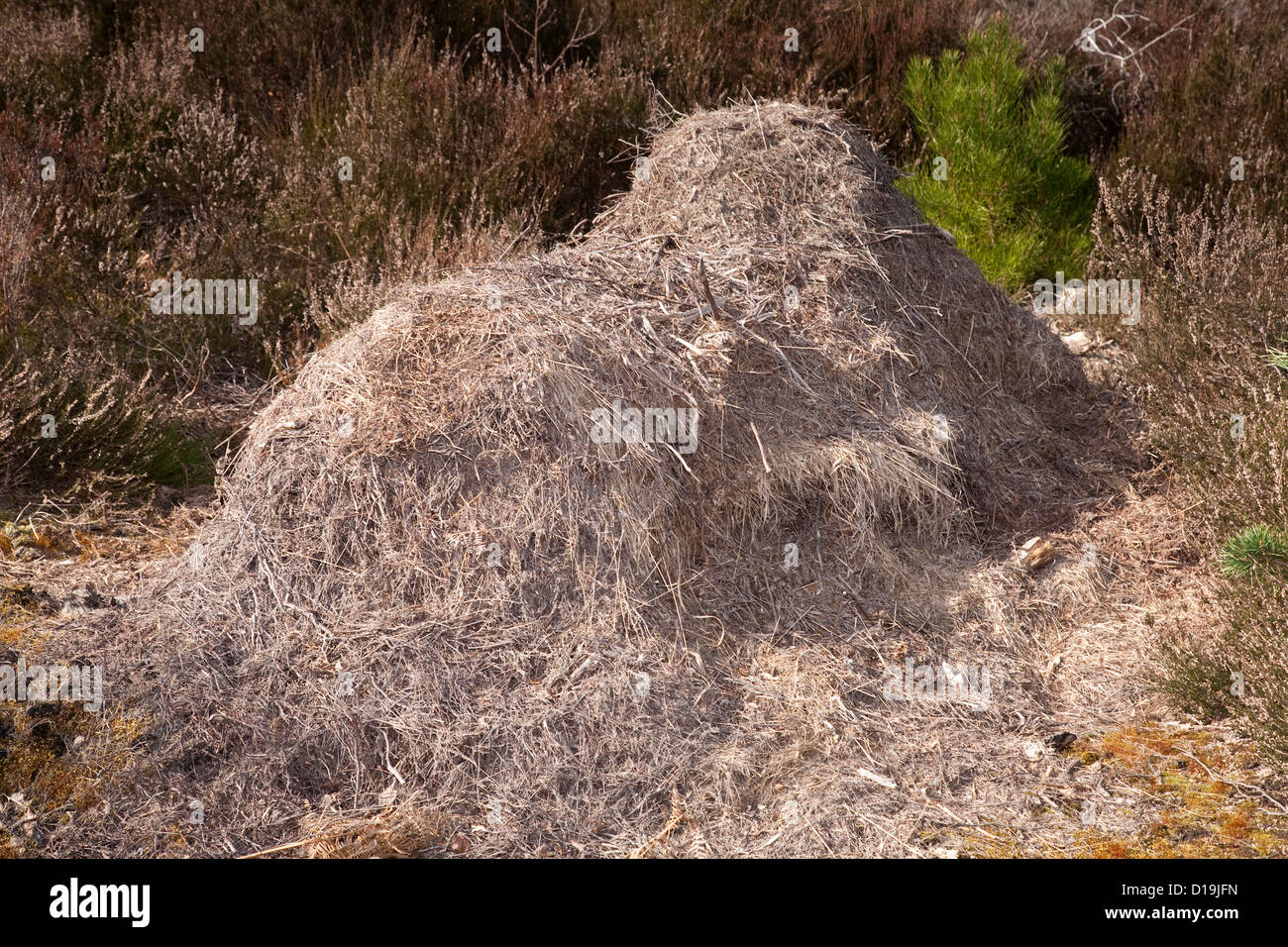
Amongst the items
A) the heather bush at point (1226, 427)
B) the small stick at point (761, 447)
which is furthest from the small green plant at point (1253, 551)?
the small stick at point (761, 447)

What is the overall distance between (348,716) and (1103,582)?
2.66 m

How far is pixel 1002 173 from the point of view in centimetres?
639

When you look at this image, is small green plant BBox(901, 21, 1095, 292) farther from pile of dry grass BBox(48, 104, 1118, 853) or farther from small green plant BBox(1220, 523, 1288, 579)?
small green plant BBox(1220, 523, 1288, 579)

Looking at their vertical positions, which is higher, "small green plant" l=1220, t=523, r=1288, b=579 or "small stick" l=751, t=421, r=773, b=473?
"small green plant" l=1220, t=523, r=1288, b=579

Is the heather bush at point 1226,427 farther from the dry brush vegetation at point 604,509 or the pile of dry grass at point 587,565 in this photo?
the pile of dry grass at point 587,565

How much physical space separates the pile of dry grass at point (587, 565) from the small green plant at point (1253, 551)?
81 cm

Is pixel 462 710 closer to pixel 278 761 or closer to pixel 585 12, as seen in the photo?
pixel 278 761

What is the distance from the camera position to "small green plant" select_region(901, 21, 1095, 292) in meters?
6.37

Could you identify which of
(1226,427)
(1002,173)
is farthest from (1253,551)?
(1002,173)

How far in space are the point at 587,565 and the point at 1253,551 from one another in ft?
6.16

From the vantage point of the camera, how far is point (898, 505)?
12.9ft

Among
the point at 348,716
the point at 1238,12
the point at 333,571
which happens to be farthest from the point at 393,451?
the point at 1238,12

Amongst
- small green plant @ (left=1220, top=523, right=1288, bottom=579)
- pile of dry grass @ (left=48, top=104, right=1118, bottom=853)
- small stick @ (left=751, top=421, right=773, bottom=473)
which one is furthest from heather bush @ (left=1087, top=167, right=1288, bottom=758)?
small stick @ (left=751, top=421, right=773, bottom=473)

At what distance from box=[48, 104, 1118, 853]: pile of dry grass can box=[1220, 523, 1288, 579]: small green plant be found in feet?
2.66
